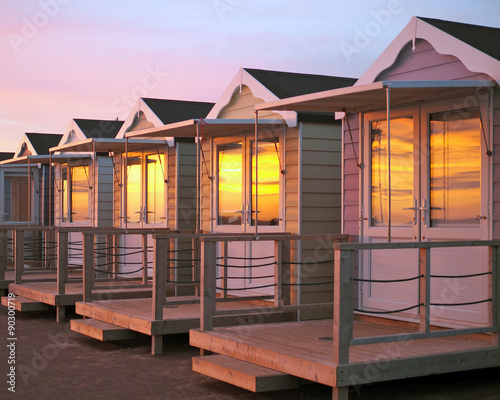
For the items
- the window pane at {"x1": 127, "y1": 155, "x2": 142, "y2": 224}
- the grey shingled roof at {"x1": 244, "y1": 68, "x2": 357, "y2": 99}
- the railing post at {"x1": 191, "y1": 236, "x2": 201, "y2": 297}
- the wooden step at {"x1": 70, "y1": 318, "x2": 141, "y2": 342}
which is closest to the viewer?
the wooden step at {"x1": 70, "y1": 318, "x2": 141, "y2": 342}

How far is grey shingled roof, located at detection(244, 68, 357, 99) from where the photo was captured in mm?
9820

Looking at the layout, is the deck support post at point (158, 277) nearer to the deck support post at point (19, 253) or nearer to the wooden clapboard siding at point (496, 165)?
the wooden clapboard siding at point (496, 165)

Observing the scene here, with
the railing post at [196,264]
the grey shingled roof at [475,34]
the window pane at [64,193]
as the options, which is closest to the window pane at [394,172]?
the grey shingled roof at [475,34]

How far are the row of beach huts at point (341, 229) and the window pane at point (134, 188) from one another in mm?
1103

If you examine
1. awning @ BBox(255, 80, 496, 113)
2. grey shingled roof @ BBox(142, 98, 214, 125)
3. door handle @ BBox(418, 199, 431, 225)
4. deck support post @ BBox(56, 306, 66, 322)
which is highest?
grey shingled roof @ BBox(142, 98, 214, 125)

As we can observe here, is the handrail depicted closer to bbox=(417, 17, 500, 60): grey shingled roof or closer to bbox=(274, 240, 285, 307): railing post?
bbox=(417, 17, 500, 60): grey shingled roof

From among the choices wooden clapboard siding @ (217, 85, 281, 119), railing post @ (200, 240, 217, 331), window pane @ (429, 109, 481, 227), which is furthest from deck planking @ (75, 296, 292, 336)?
wooden clapboard siding @ (217, 85, 281, 119)

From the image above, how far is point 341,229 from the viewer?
8.66 metres

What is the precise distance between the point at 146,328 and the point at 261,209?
2.61 meters

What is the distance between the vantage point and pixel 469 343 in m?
6.45

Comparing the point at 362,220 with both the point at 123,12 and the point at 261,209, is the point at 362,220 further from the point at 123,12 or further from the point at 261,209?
the point at 123,12

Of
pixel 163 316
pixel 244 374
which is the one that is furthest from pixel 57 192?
pixel 244 374

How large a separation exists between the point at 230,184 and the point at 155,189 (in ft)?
7.87

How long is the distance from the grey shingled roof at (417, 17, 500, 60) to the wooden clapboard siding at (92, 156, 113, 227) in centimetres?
857
